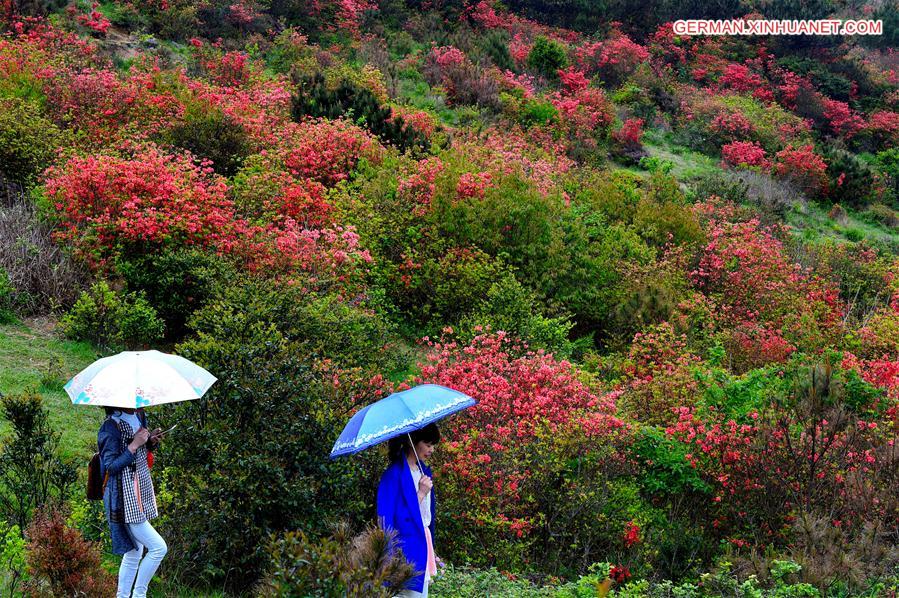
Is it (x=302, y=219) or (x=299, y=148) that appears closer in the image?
(x=302, y=219)

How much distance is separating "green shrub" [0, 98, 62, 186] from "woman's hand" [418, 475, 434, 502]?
36.9 feet

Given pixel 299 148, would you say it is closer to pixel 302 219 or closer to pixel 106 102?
pixel 302 219

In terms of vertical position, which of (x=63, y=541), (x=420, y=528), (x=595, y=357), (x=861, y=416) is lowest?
(x=595, y=357)

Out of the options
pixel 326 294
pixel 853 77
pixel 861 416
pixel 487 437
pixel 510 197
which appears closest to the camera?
pixel 487 437

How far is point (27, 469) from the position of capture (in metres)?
6.63

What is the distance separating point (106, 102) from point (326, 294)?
26.4 feet

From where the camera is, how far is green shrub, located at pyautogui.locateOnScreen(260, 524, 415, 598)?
3.84 metres

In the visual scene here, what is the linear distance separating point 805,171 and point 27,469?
26.7 metres

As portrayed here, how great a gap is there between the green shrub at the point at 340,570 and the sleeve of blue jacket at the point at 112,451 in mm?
1378

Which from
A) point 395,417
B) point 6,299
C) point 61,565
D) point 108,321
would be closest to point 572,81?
point 108,321

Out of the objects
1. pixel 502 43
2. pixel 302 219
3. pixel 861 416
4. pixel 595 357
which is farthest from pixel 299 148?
pixel 502 43

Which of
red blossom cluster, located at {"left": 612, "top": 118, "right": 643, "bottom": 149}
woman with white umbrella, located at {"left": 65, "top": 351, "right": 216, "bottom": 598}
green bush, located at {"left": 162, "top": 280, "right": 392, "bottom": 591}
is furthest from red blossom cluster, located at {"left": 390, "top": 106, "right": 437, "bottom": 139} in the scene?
woman with white umbrella, located at {"left": 65, "top": 351, "right": 216, "bottom": 598}

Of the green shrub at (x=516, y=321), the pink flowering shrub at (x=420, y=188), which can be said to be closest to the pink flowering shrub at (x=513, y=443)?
the green shrub at (x=516, y=321)

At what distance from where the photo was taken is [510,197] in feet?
48.3
